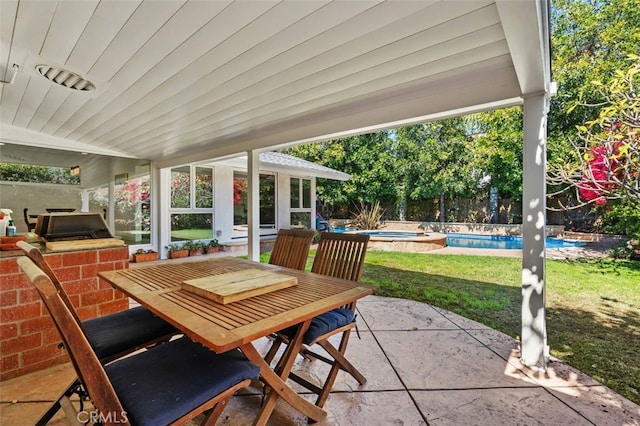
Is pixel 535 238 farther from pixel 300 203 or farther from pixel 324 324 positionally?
pixel 300 203

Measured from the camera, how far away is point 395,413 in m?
1.87

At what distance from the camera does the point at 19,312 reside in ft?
7.35

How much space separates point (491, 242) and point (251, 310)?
37.6 feet

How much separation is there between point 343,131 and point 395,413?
284cm

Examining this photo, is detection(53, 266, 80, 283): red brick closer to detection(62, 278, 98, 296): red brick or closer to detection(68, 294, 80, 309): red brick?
detection(62, 278, 98, 296): red brick

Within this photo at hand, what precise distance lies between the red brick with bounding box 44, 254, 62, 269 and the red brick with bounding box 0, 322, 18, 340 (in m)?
0.46

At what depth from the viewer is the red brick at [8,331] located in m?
2.17

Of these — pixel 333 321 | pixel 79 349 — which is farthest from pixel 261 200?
pixel 79 349

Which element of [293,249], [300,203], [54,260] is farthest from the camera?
[300,203]

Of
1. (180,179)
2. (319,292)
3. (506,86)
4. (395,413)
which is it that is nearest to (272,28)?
(319,292)

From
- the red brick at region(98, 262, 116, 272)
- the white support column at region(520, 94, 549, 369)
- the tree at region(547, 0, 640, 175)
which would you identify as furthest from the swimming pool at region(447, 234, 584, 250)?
the red brick at region(98, 262, 116, 272)

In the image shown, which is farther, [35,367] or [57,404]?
[35,367]

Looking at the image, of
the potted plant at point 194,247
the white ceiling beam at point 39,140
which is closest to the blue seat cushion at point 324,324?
the white ceiling beam at point 39,140

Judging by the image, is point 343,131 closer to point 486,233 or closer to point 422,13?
point 422,13
